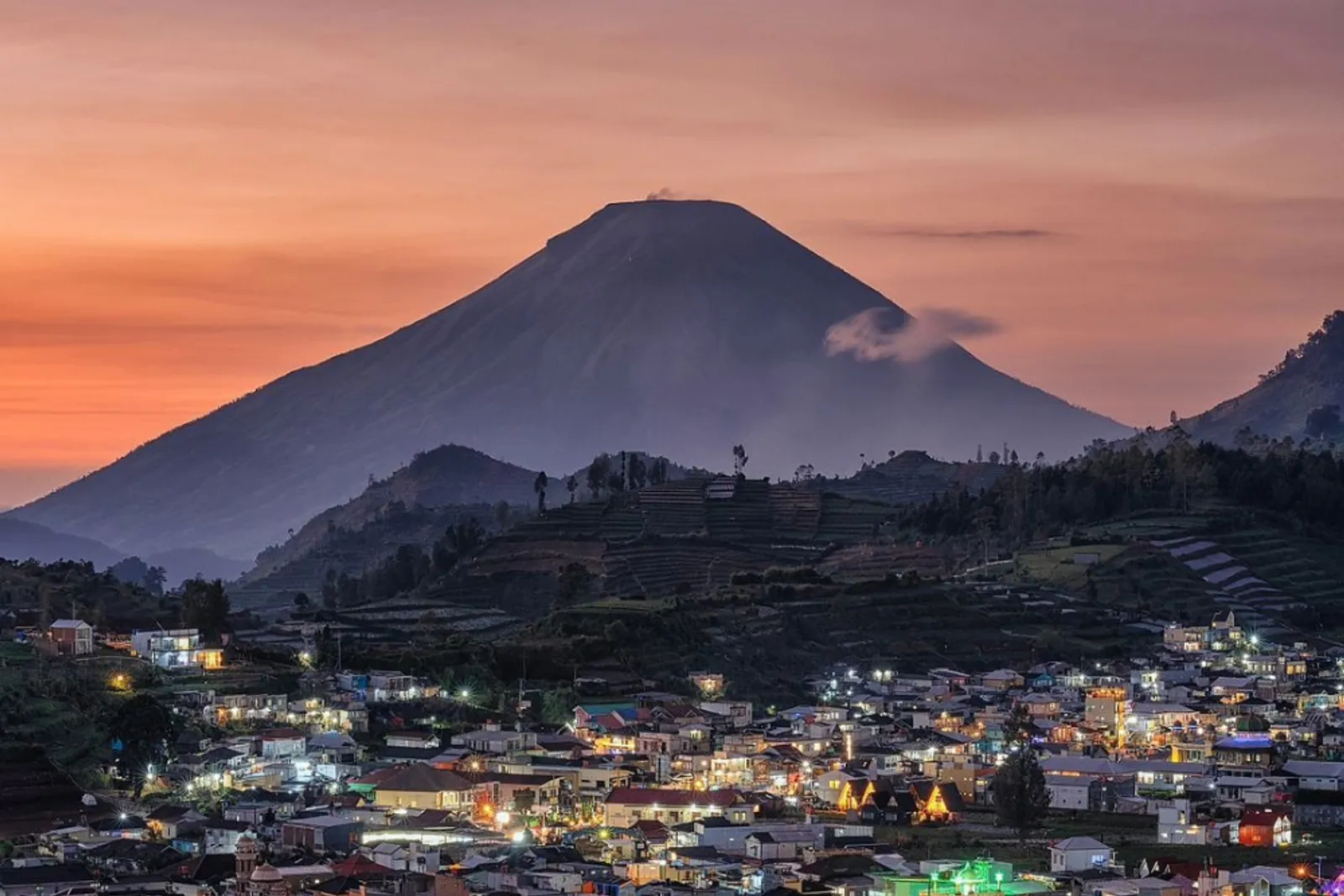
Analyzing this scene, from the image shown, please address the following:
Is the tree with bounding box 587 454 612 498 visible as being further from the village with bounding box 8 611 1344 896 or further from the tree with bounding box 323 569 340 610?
the village with bounding box 8 611 1344 896

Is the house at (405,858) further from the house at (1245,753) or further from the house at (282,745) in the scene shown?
the house at (1245,753)

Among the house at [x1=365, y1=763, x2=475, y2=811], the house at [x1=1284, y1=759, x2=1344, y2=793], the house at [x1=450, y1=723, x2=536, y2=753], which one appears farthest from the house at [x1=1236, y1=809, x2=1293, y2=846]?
the house at [x1=450, y1=723, x2=536, y2=753]

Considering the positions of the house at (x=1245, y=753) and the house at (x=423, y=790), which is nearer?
the house at (x=423, y=790)

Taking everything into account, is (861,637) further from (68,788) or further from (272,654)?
(68,788)

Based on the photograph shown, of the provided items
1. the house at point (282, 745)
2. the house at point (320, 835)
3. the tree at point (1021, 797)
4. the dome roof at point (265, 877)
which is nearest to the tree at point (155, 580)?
the house at point (282, 745)

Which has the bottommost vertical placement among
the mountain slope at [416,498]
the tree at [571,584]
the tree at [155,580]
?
the tree at [571,584]

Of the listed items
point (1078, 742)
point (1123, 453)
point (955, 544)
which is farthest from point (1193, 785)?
point (1123, 453)

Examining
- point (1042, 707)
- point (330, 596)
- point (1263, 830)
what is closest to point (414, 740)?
point (1042, 707)
